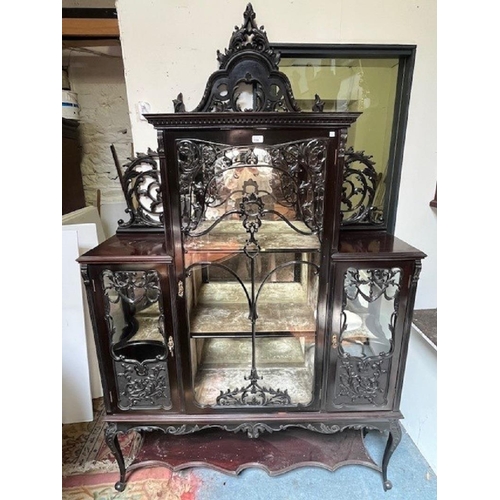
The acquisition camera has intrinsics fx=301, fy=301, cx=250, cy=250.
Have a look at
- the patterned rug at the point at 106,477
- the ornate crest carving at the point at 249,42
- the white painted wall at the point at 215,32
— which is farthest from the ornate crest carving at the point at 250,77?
the patterned rug at the point at 106,477

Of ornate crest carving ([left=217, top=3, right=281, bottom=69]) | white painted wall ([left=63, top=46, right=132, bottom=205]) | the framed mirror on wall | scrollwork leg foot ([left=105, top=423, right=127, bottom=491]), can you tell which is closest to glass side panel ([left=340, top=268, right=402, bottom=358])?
the framed mirror on wall

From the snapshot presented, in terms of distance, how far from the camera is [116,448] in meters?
1.15

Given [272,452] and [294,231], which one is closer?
[294,231]

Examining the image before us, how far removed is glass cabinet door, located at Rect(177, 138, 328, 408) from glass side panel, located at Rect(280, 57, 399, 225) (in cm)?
28

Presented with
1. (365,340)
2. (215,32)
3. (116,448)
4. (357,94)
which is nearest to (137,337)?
(116,448)

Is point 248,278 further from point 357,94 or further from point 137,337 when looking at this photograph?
point 357,94

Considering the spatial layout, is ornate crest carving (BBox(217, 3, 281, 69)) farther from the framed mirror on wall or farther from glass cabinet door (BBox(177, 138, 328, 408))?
glass cabinet door (BBox(177, 138, 328, 408))

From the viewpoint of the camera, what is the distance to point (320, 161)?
3.09 feet

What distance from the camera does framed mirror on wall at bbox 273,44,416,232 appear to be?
46.7 inches

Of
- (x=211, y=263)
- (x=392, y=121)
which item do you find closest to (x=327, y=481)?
(x=211, y=263)

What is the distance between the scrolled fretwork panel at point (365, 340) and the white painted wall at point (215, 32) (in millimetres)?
808
